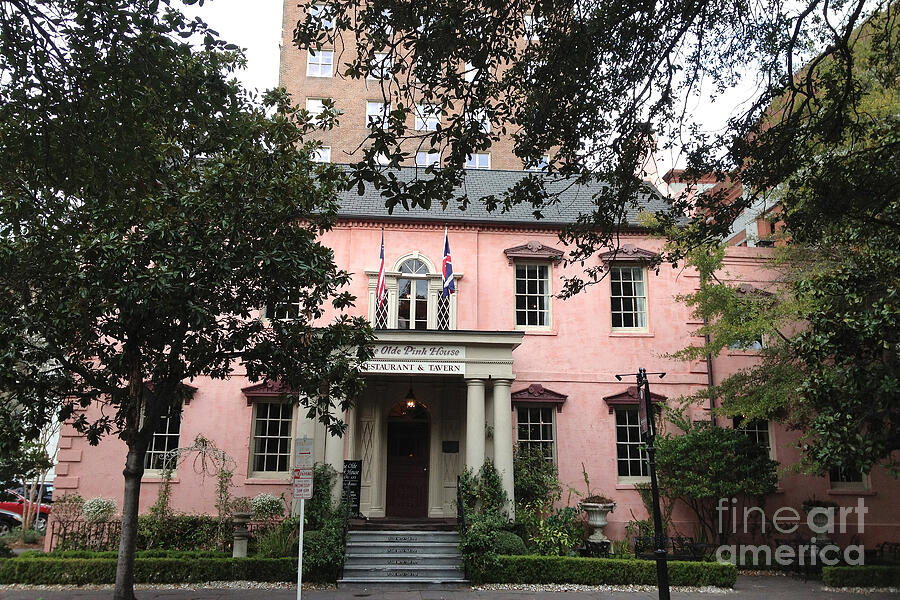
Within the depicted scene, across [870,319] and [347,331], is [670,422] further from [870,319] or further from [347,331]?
[347,331]

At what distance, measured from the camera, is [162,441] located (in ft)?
57.1

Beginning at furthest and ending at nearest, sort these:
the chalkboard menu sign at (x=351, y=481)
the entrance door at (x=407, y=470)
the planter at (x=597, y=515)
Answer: the entrance door at (x=407, y=470)
the planter at (x=597, y=515)
the chalkboard menu sign at (x=351, y=481)

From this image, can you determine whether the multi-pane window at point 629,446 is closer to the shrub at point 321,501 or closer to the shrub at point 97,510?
the shrub at point 321,501

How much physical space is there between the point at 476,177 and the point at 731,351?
31.2 ft

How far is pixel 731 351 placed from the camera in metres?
18.8

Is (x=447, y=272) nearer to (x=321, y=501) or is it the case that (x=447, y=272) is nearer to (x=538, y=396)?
(x=538, y=396)

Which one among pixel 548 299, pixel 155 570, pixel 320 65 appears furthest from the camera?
pixel 320 65

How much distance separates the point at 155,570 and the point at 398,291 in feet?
28.8

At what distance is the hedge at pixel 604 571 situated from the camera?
1374cm

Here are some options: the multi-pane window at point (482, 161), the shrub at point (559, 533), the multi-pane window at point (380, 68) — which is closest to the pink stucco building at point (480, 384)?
the shrub at point (559, 533)

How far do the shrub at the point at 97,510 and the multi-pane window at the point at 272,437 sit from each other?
11.0ft

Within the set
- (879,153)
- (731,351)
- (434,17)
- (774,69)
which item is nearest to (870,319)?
(879,153)

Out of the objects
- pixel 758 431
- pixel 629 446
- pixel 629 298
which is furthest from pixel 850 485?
pixel 629 298

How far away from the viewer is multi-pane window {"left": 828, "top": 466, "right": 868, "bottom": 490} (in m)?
18.2
